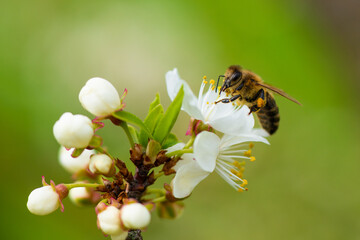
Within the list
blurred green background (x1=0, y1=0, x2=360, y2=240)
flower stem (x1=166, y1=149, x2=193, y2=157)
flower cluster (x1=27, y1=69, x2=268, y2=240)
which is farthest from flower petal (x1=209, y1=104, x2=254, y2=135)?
blurred green background (x1=0, y1=0, x2=360, y2=240)

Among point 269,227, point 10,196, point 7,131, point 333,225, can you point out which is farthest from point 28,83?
point 333,225

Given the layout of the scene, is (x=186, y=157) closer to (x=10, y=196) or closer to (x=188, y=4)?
(x=10, y=196)

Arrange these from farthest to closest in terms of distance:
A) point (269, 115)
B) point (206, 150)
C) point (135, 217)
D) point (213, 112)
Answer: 1. point (269, 115)
2. point (213, 112)
3. point (206, 150)
4. point (135, 217)

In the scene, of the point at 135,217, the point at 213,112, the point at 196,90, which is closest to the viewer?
the point at 135,217

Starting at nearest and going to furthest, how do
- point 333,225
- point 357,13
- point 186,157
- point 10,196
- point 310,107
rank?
point 186,157 → point 10,196 → point 333,225 → point 310,107 → point 357,13

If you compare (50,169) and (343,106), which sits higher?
(50,169)

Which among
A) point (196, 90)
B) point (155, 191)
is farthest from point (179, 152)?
point (196, 90)

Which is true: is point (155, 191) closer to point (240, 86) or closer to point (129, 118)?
point (129, 118)
